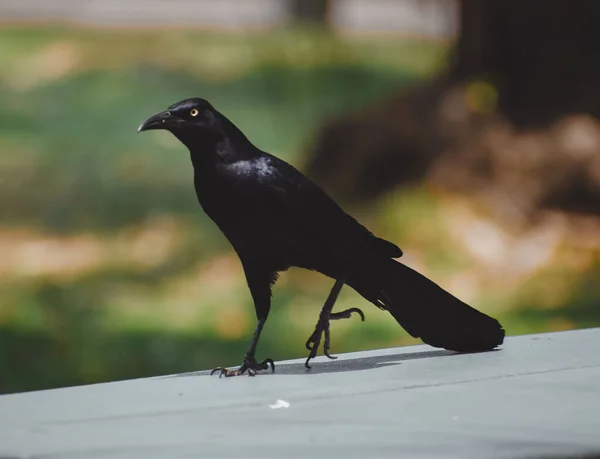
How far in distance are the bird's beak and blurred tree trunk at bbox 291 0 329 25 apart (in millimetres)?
15240

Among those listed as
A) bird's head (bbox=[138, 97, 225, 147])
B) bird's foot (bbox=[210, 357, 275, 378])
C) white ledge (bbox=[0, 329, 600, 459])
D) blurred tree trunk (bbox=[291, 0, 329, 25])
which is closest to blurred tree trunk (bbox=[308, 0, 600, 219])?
white ledge (bbox=[0, 329, 600, 459])

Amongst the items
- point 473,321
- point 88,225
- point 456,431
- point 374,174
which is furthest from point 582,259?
point 456,431

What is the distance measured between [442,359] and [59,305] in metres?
6.39

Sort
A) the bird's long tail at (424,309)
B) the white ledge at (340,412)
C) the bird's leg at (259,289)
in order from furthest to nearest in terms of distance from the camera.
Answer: the bird's long tail at (424,309)
the bird's leg at (259,289)
the white ledge at (340,412)

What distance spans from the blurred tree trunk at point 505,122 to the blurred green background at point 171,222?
0.76 ft

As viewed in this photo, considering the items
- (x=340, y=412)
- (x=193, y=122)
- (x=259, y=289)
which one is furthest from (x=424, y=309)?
Answer: (x=193, y=122)

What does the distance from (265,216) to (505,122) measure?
22.1 ft

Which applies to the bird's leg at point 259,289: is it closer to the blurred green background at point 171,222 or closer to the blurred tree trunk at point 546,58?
the blurred green background at point 171,222

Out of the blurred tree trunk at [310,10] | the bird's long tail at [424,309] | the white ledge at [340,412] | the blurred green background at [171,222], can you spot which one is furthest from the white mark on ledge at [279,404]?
the blurred tree trunk at [310,10]

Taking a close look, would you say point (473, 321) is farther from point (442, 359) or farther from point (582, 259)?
point (582, 259)

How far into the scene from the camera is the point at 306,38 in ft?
Result: 57.8

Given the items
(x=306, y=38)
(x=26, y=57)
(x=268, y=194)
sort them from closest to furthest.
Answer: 1. (x=268, y=194)
2. (x=26, y=57)
3. (x=306, y=38)

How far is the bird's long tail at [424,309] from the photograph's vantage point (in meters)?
4.06

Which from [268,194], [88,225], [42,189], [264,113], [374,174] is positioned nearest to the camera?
[268,194]
